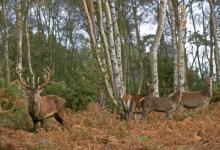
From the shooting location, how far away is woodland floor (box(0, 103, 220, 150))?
36.8 feet

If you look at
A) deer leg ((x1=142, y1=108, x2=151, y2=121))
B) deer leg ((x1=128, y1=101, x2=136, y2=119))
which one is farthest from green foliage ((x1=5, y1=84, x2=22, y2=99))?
deer leg ((x1=142, y1=108, x2=151, y2=121))

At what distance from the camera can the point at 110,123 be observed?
46.4 feet

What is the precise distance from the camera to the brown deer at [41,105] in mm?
13945

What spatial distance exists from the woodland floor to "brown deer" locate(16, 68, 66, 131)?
37 cm

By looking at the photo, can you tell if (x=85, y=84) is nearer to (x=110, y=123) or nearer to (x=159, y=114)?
(x=159, y=114)

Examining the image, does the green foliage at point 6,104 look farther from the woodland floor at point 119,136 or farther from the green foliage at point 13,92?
the woodland floor at point 119,136

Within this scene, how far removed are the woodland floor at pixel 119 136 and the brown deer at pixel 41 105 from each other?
0.37 m

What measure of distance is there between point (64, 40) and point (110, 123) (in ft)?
101

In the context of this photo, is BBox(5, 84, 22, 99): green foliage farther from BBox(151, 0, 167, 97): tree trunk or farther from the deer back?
BBox(151, 0, 167, 97): tree trunk

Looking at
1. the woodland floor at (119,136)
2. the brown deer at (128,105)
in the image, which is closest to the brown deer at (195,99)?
the brown deer at (128,105)

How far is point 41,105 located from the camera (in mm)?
14266

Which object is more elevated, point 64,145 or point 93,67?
point 93,67

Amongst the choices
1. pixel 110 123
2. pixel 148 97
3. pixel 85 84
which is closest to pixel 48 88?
pixel 85 84

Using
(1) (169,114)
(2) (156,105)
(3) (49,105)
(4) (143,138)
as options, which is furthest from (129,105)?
(4) (143,138)
